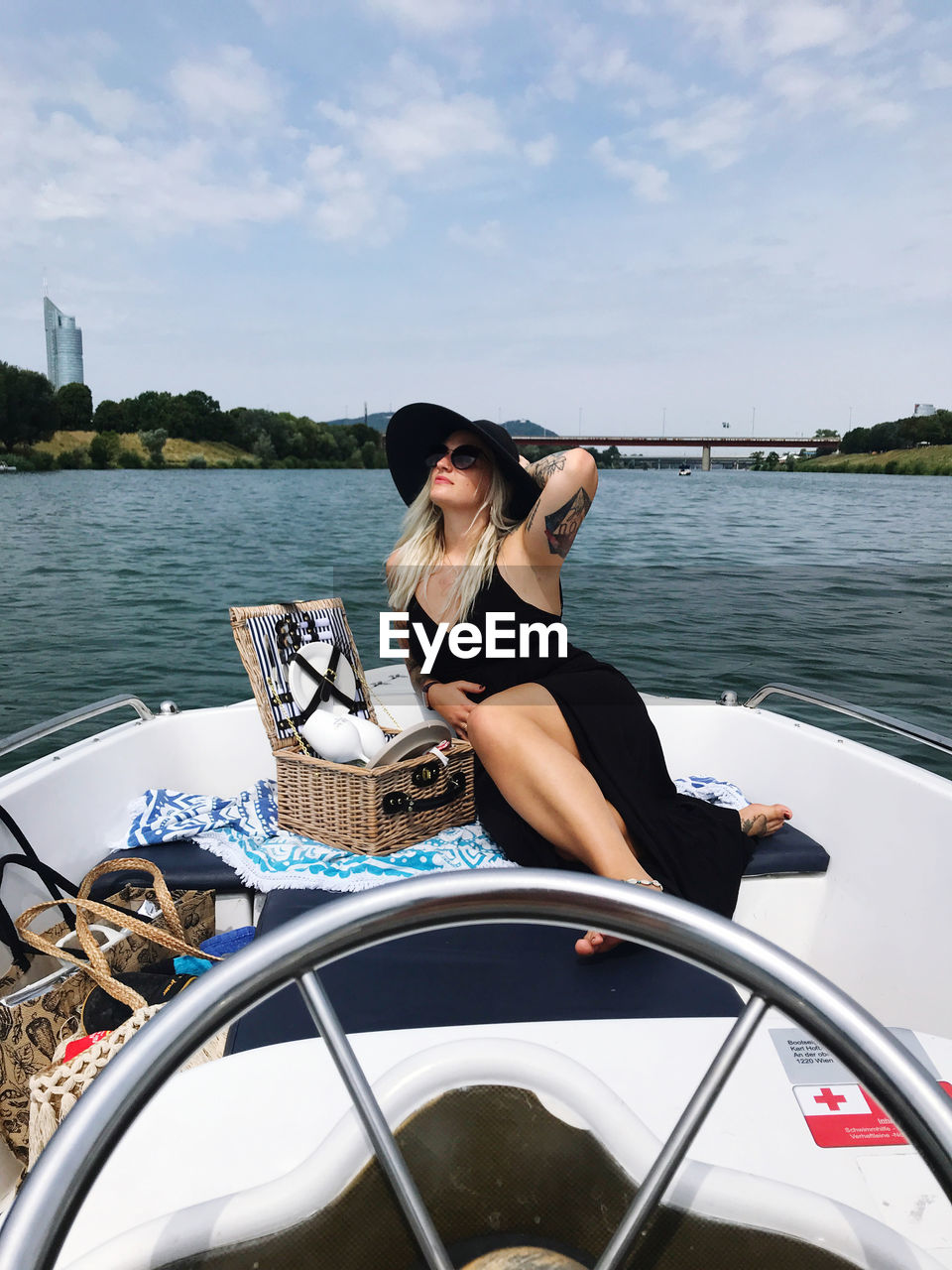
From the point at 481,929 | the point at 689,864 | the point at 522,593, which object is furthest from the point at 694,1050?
the point at 522,593

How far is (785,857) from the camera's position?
1.89 meters

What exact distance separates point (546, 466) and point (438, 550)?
0.36 meters

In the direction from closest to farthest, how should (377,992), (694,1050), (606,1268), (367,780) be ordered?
(606,1268)
(694,1050)
(377,992)
(367,780)

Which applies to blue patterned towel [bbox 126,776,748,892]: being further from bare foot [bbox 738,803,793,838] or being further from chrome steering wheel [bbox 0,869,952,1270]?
chrome steering wheel [bbox 0,869,952,1270]

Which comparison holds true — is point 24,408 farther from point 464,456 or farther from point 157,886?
point 157,886

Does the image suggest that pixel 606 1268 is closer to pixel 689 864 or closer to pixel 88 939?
pixel 88 939

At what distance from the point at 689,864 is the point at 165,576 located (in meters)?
13.3

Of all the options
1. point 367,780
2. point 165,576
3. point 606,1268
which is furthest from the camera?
point 165,576

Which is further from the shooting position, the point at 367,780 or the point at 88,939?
the point at 367,780

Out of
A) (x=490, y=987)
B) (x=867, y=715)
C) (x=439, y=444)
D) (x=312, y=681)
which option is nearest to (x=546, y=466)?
(x=439, y=444)

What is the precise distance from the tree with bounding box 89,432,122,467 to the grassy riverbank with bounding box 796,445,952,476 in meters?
32.9

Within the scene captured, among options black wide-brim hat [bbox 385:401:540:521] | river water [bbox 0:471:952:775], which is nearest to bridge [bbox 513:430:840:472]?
river water [bbox 0:471:952:775]

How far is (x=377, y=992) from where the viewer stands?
129 cm

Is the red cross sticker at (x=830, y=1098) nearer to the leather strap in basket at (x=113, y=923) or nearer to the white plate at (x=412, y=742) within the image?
the leather strap in basket at (x=113, y=923)
